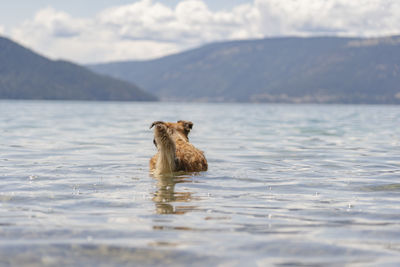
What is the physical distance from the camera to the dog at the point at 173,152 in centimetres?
991

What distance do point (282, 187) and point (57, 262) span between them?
595 centimetres

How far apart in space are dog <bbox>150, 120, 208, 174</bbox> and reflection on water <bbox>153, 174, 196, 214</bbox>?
267mm

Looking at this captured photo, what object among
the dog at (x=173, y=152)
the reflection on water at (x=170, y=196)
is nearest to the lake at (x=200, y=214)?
the reflection on water at (x=170, y=196)

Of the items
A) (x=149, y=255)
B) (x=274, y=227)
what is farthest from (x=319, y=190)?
(x=149, y=255)

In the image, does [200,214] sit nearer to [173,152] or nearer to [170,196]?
[170,196]

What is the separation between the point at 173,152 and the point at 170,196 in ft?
6.78

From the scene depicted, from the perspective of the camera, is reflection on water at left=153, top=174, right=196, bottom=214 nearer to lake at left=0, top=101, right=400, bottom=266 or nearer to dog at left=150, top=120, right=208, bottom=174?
lake at left=0, top=101, right=400, bottom=266

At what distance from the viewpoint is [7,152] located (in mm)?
16109

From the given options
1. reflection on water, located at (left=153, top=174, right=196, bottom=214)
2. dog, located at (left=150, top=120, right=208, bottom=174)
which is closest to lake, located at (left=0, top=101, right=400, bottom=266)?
reflection on water, located at (left=153, top=174, right=196, bottom=214)

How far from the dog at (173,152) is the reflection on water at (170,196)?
27cm

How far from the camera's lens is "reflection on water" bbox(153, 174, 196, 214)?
7.40 meters

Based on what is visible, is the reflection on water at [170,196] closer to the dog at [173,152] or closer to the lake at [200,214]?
the lake at [200,214]

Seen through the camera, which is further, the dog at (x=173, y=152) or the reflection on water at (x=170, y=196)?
the dog at (x=173, y=152)

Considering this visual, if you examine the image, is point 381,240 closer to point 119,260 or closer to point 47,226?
point 119,260
